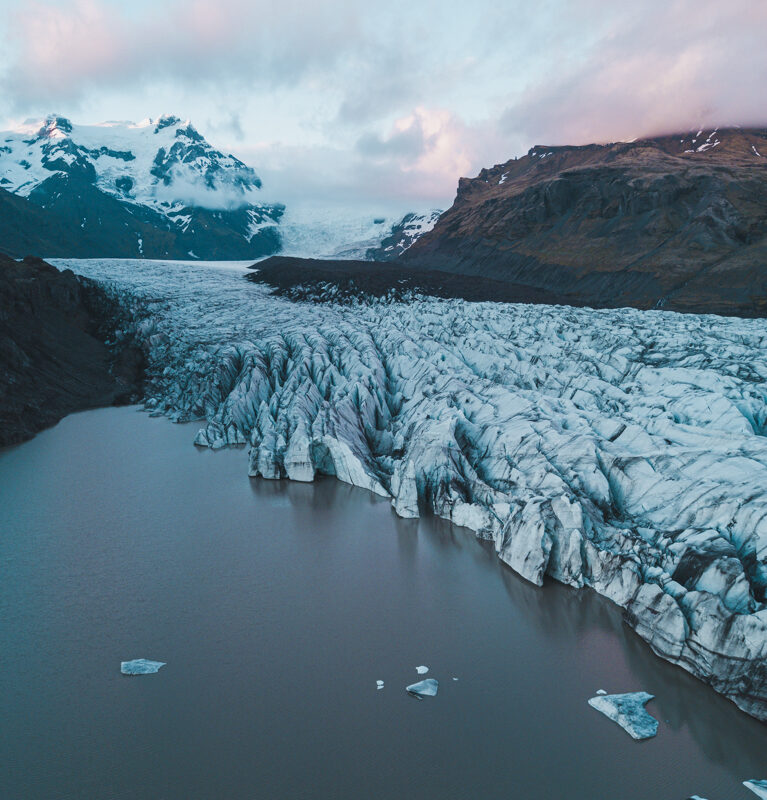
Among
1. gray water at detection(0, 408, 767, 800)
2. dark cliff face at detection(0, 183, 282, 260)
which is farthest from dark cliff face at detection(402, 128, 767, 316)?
dark cliff face at detection(0, 183, 282, 260)

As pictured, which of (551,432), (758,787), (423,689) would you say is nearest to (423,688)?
(423,689)

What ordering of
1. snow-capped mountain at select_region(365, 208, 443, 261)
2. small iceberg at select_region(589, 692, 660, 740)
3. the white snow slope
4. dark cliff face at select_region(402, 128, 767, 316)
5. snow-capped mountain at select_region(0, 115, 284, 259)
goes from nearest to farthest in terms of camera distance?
small iceberg at select_region(589, 692, 660, 740)
dark cliff face at select_region(402, 128, 767, 316)
snow-capped mountain at select_region(0, 115, 284, 259)
snow-capped mountain at select_region(365, 208, 443, 261)
the white snow slope

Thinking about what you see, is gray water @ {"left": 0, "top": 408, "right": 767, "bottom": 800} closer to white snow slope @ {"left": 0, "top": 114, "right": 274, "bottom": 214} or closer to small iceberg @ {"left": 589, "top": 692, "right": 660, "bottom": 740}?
small iceberg @ {"left": 589, "top": 692, "right": 660, "bottom": 740}

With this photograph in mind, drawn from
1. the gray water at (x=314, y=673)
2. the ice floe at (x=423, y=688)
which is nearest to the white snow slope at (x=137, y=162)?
the gray water at (x=314, y=673)

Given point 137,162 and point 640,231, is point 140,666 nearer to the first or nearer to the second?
point 640,231

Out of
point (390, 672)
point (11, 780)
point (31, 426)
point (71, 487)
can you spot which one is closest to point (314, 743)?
point (390, 672)

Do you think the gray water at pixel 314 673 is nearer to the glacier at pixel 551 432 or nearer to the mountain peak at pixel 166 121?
the glacier at pixel 551 432
